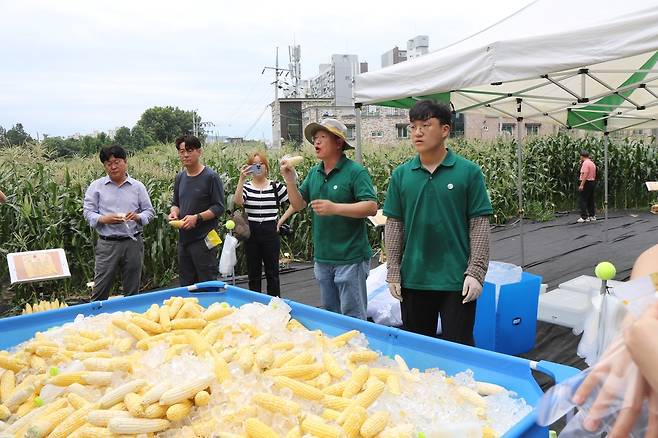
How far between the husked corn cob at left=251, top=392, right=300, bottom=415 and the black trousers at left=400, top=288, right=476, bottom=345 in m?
1.33

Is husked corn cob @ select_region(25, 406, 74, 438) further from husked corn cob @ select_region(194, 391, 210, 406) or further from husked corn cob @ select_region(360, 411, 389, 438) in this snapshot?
husked corn cob @ select_region(360, 411, 389, 438)

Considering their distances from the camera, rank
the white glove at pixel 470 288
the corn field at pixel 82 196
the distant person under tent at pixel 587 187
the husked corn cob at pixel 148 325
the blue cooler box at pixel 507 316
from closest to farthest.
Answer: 1. the husked corn cob at pixel 148 325
2. the white glove at pixel 470 288
3. the blue cooler box at pixel 507 316
4. the corn field at pixel 82 196
5. the distant person under tent at pixel 587 187

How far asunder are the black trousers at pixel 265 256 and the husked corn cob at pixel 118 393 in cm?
318

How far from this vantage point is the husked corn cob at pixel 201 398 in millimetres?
1486

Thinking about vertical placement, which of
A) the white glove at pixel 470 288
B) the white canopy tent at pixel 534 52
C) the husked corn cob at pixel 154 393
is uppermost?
the white canopy tent at pixel 534 52

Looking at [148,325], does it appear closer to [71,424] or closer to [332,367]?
[71,424]

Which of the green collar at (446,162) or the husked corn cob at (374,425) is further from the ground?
the green collar at (446,162)

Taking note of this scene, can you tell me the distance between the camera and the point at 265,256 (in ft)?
15.8

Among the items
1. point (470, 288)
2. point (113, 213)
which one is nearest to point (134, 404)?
point (470, 288)

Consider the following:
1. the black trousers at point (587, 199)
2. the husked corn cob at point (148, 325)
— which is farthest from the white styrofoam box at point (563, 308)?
the black trousers at point (587, 199)

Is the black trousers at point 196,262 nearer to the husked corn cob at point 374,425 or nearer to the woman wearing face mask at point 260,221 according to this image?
the woman wearing face mask at point 260,221

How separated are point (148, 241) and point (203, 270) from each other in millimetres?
2066

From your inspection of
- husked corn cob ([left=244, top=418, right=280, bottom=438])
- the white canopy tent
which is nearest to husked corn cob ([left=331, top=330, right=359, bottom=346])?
husked corn cob ([left=244, top=418, right=280, bottom=438])

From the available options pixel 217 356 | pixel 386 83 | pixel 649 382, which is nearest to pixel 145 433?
pixel 217 356
